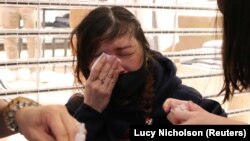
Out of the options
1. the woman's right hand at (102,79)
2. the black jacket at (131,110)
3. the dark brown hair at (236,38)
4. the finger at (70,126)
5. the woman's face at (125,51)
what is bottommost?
the black jacket at (131,110)

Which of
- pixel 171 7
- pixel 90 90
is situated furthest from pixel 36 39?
pixel 171 7

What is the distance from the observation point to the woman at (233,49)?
70 centimetres

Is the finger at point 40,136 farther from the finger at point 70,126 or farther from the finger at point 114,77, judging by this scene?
the finger at point 114,77

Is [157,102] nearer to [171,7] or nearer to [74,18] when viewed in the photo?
[74,18]

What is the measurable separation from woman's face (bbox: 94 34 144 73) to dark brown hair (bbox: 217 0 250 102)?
419 mm

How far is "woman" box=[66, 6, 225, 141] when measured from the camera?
1131 mm

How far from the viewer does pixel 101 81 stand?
113 centimetres

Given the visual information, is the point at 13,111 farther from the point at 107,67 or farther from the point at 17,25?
the point at 17,25

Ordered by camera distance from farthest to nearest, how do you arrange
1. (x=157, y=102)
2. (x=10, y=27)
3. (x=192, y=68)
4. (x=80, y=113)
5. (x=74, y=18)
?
1. (x=192, y=68)
2. (x=74, y=18)
3. (x=10, y=27)
4. (x=157, y=102)
5. (x=80, y=113)

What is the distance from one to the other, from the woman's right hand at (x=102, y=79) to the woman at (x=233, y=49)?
37 centimetres

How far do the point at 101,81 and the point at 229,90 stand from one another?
1.41ft

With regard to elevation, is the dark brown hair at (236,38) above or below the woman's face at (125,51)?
above

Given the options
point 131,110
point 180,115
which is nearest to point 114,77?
point 131,110

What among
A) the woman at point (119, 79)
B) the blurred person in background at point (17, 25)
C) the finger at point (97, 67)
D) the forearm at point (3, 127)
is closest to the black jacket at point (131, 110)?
the woman at point (119, 79)
